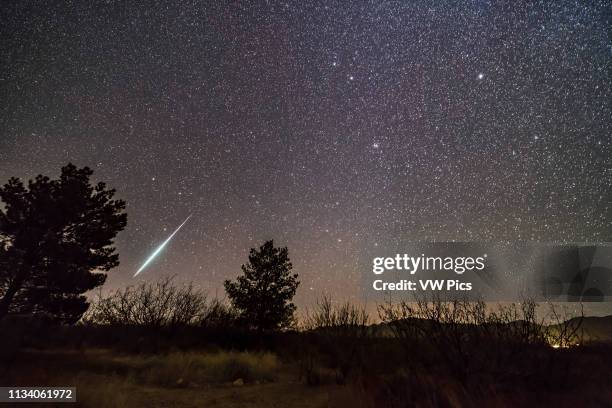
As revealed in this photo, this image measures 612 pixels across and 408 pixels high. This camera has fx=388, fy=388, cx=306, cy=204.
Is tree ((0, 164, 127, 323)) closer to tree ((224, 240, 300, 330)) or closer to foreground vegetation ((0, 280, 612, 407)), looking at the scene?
foreground vegetation ((0, 280, 612, 407))

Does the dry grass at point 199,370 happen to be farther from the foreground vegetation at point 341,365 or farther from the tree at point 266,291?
the tree at point 266,291

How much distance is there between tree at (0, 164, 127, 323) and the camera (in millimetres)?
16141

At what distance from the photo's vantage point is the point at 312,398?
867 cm

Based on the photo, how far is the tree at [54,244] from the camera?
16.1 meters

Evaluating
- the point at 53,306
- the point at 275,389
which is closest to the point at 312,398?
the point at 275,389

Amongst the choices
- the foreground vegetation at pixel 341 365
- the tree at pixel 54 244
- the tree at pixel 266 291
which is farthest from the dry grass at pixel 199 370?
the tree at pixel 266 291

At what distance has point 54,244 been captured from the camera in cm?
1638

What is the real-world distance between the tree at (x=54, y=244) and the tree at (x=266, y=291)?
11262 millimetres

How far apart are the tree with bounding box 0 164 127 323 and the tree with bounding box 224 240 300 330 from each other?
36.9 ft

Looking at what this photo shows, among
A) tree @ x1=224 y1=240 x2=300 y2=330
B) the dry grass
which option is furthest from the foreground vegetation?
tree @ x1=224 y1=240 x2=300 y2=330

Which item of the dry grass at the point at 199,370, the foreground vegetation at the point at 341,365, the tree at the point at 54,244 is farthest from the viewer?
the tree at the point at 54,244

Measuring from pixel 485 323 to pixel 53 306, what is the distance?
55.4 ft

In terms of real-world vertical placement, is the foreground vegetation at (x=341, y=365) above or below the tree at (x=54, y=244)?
below

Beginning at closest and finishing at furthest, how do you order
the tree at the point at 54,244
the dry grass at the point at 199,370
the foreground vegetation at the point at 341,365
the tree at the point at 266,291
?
the foreground vegetation at the point at 341,365 → the dry grass at the point at 199,370 → the tree at the point at 54,244 → the tree at the point at 266,291
